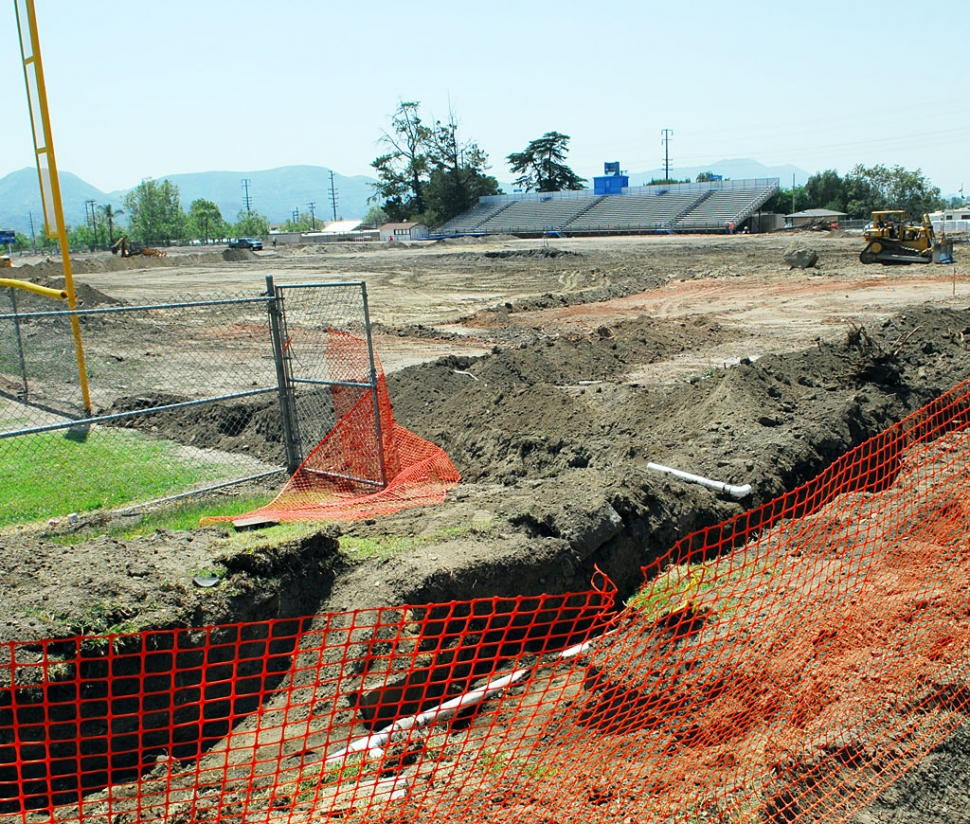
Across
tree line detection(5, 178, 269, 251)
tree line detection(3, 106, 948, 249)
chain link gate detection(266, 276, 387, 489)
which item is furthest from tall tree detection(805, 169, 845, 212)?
chain link gate detection(266, 276, 387, 489)

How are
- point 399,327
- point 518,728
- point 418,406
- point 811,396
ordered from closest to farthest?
point 518,728 → point 811,396 → point 418,406 → point 399,327

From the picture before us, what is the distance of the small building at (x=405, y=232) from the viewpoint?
281 feet

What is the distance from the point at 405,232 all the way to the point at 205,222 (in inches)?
2334

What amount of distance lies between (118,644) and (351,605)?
4.70 feet

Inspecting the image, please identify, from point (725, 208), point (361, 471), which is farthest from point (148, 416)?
point (725, 208)

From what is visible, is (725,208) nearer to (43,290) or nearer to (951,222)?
(951,222)

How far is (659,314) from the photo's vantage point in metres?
23.5

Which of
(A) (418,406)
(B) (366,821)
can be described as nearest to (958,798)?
(B) (366,821)

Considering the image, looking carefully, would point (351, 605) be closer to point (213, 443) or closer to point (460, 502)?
point (460, 502)

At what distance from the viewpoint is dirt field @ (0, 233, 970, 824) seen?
5.25 m

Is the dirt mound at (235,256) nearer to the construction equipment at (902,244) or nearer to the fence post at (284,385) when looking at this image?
the construction equipment at (902,244)

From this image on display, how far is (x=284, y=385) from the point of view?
364 inches

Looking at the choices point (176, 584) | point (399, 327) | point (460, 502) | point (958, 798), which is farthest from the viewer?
point (399, 327)

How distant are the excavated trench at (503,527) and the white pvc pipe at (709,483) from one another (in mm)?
141
